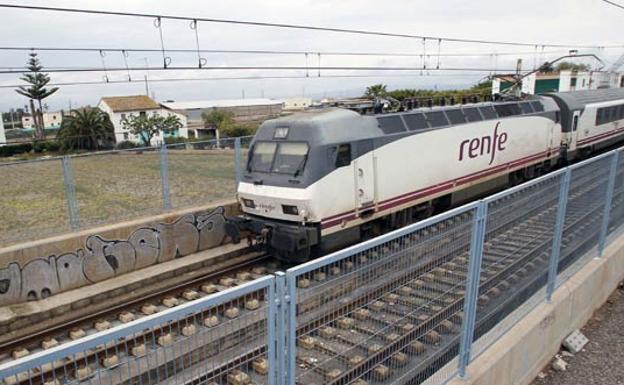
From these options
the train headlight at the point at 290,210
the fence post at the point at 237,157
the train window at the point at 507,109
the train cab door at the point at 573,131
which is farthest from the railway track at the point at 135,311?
the train cab door at the point at 573,131

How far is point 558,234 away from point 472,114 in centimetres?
797

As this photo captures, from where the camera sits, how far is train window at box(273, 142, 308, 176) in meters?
9.77

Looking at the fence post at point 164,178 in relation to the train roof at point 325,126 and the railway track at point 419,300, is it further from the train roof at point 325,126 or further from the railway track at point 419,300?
the railway track at point 419,300

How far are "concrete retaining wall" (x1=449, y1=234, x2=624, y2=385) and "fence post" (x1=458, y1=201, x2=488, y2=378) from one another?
0.25 meters

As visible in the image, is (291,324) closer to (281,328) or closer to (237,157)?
(281,328)

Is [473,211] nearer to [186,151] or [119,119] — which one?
[186,151]

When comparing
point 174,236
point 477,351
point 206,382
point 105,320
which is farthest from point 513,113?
point 206,382

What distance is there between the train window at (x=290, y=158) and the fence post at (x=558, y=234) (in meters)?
4.85

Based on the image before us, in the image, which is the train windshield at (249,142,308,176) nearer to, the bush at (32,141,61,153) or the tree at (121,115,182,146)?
the bush at (32,141,61,153)

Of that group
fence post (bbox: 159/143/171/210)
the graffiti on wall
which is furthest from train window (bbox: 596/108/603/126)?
fence post (bbox: 159/143/171/210)

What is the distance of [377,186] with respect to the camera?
1073 cm

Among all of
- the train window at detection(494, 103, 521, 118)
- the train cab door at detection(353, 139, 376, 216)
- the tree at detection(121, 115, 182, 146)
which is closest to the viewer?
the train cab door at detection(353, 139, 376, 216)

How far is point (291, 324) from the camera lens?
3.26 m

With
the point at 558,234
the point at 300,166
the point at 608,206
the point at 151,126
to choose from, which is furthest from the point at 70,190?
the point at 151,126
